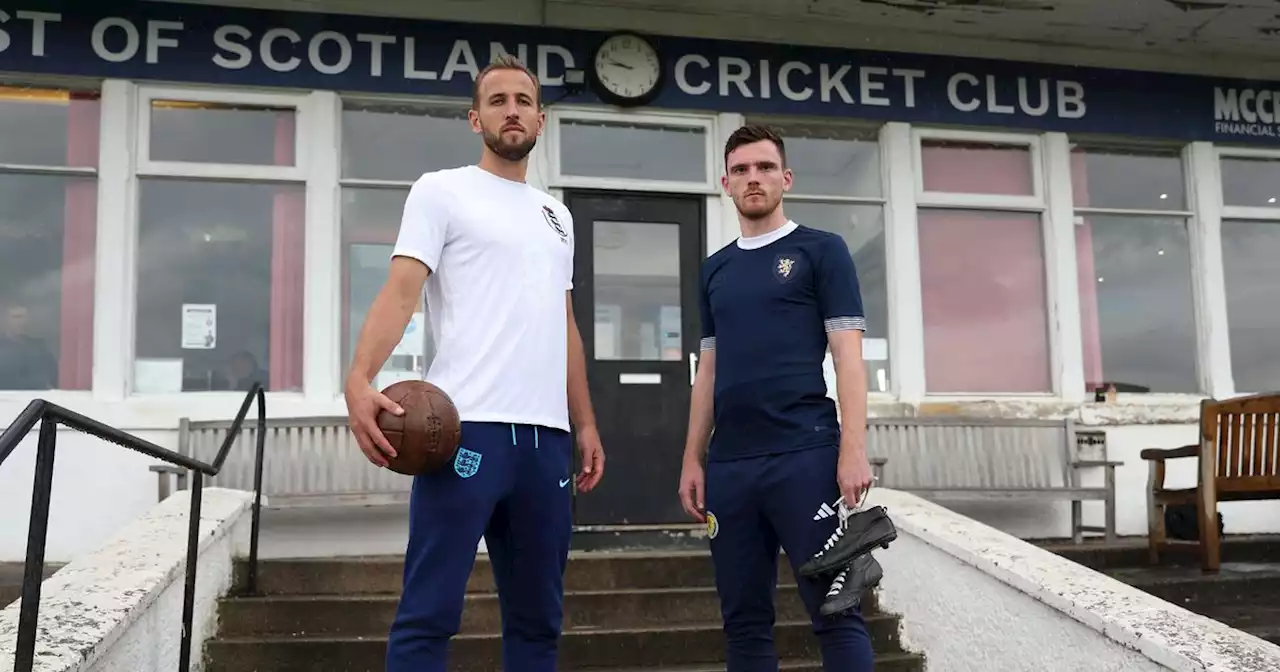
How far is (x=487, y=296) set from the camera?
2.37 m

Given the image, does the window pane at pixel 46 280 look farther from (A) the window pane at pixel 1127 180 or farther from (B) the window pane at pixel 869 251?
(A) the window pane at pixel 1127 180

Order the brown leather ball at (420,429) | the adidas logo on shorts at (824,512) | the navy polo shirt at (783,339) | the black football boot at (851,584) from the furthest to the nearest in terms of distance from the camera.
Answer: the navy polo shirt at (783,339) < the adidas logo on shorts at (824,512) < the black football boot at (851,584) < the brown leather ball at (420,429)

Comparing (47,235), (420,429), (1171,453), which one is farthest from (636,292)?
(420,429)

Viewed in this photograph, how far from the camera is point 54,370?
5.56m

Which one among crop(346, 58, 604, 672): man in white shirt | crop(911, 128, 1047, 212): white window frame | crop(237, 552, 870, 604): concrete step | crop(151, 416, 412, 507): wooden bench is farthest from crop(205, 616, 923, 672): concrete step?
crop(911, 128, 1047, 212): white window frame

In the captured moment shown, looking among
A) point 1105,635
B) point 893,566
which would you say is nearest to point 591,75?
point 893,566

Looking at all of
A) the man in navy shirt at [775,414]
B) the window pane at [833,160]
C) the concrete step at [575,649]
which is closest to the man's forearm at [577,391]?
the man in navy shirt at [775,414]

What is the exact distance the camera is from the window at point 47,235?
5.56m

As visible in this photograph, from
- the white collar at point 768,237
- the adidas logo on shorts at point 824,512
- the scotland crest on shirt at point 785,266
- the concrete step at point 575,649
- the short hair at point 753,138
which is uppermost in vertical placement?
the short hair at point 753,138

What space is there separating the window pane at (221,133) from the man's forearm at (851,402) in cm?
422

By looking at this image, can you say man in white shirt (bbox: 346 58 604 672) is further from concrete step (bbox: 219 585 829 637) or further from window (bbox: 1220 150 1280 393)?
window (bbox: 1220 150 1280 393)

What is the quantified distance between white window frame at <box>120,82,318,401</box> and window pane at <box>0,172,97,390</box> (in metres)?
0.21

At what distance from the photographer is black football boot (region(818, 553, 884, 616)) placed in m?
2.43

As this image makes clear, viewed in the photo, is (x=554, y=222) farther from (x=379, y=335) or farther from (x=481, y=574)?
(x=481, y=574)
